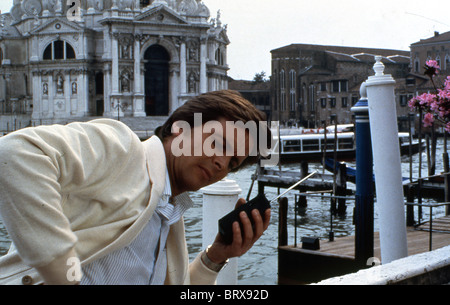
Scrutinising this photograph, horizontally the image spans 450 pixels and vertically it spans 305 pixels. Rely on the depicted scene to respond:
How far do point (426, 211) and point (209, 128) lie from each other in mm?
11029

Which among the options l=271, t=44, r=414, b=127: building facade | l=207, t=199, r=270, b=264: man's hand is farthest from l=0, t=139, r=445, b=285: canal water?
l=271, t=44, r=414, b=127: building facade

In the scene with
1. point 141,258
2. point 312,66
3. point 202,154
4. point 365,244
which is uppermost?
point 312,66

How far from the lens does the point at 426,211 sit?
37.4ft

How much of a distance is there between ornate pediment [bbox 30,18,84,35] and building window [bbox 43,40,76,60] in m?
0.65

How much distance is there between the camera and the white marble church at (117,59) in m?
30.1

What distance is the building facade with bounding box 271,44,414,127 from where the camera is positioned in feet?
120

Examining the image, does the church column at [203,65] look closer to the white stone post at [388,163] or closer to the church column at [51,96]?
the church column at [51,96]

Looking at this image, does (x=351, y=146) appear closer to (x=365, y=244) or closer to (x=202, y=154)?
(x=365, y=244)

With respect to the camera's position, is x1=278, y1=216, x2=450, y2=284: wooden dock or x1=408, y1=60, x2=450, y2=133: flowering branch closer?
x1=408, y1=60, x2=450, y2=133: flowering branch

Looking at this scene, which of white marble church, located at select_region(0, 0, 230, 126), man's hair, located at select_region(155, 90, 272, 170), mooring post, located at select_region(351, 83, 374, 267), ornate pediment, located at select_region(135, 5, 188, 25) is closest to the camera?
man's hair, located at select_region(155, 90, 272, 170)

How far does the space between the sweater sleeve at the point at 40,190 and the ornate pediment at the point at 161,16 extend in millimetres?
29972

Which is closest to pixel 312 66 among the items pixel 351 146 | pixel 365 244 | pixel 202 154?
pixel 351 146

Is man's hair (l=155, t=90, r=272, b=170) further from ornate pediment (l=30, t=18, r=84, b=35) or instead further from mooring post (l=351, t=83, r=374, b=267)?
ornate pediment (l=30, t=18, r=84, b=35)

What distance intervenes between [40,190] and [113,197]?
0.17 meters
